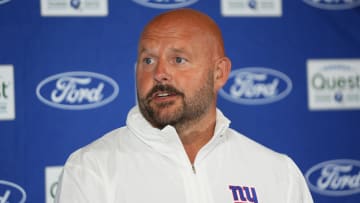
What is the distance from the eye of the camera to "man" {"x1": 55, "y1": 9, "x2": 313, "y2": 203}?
6.17 ft

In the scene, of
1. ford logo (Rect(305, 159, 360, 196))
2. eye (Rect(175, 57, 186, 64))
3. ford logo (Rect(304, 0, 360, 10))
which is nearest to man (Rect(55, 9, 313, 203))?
eye (Rect(175, 57, 186, 64))

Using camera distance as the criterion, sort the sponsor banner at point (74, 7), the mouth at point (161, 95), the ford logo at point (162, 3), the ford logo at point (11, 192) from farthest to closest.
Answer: the ford logo at point (162, 3) → the sponsor banner at point (74, 7) → the ford logo at point (11, 192) → the mouth at point (161, 95)

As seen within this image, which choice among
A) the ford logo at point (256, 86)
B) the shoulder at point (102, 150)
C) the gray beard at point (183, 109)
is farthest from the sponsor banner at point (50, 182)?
the ford logo at point (256, 86)

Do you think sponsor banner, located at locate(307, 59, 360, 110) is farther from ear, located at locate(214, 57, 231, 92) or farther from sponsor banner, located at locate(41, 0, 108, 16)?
sponsor banner, located at locate(41, 0, 108, 16)

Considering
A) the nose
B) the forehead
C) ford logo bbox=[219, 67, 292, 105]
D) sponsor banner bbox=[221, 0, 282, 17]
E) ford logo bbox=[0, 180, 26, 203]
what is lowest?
ford logo bbox=[0, 180, 26, 203]

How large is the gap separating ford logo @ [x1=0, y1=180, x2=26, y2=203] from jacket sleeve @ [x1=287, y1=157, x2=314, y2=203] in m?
1.00

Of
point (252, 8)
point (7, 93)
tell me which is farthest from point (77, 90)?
point (252, 8)

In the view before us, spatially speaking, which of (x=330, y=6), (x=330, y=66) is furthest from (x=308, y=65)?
(x=330, y=6)

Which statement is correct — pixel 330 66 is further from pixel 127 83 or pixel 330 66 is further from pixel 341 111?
pixel 127 83

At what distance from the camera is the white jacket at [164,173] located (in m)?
1.86

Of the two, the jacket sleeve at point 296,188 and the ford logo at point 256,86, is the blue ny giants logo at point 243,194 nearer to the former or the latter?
the jacket sleeve at point 296,188

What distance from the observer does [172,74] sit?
6.31ft

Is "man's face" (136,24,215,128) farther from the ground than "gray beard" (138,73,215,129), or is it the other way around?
"man's face" (136,24,215,128)

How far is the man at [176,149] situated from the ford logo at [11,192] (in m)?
0.57
